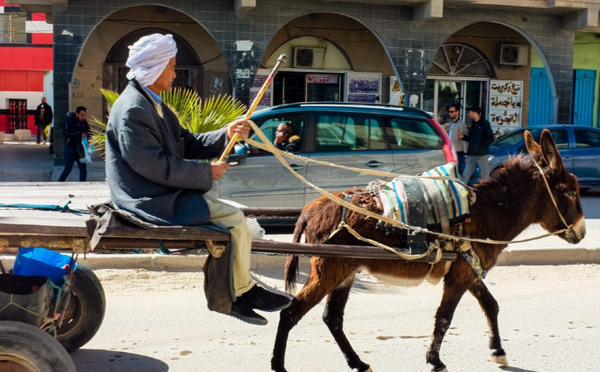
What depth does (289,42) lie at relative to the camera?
19984 millimetres

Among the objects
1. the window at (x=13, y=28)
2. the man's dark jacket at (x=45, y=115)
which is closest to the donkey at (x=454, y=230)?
the man's dark jacket at (x=45, y=115)

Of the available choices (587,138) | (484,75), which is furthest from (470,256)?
(484,75)

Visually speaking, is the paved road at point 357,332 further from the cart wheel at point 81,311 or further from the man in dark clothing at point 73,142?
the man in dark clothing at point 73,142

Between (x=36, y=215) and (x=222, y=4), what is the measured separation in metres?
13.2

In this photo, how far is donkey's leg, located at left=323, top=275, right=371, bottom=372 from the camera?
5.01 m

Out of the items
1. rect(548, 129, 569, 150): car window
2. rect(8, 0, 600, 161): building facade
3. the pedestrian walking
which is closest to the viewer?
the pedestrian walking

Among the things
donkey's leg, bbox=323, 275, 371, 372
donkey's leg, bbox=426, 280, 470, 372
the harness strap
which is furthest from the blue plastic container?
the harness strap

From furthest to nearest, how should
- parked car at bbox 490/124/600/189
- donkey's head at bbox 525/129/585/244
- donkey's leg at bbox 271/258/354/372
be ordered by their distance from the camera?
parked car at bbox 490/124/600/189
donkey's head at bbox 525/129/585/244
donkey's leg at bbox 271/258/354/372

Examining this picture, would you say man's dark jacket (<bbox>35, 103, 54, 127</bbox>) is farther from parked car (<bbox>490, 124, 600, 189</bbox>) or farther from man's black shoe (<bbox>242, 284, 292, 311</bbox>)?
man's black shoe (<bbox>242, 284, 292, 311</bbox>)

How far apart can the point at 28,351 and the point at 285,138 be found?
21.0 feet

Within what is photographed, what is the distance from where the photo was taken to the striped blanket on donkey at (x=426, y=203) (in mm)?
4832

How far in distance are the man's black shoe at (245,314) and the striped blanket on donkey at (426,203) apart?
1.10 metres

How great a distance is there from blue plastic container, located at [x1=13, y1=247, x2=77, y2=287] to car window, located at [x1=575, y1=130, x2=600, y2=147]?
519 inches

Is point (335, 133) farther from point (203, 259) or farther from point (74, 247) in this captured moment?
point (74, 247)
